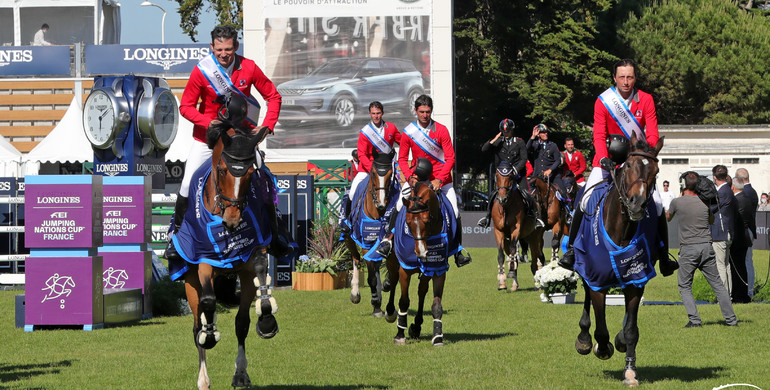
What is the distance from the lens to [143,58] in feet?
151

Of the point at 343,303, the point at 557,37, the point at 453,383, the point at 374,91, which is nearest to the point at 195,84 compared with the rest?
the point at 453,383

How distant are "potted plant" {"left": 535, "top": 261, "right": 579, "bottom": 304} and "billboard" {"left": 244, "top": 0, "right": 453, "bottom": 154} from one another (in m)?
22.5

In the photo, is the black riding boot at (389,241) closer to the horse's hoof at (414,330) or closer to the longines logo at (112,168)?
the horse's hoof at (414,330)

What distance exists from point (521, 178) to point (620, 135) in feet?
40.1

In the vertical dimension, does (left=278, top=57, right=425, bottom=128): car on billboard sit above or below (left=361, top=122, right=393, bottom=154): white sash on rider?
above

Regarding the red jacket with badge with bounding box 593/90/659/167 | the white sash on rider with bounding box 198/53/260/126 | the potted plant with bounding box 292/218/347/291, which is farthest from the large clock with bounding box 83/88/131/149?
the red jacket with badge with bounding box 593/90/659/167

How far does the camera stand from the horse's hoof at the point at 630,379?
1011 cm

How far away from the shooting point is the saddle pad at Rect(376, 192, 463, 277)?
13.2 meters

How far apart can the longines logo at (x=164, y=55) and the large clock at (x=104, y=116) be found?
26.0 m

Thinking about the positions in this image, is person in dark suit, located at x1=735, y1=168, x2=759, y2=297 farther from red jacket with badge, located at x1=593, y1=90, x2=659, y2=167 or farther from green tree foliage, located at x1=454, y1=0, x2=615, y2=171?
green tree foliage, located at x1=454, y1=0, x2=615, y2=171

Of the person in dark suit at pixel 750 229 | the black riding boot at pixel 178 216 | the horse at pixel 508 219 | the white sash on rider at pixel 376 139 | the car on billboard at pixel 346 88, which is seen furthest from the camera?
the car on billboard at pixel 346 88

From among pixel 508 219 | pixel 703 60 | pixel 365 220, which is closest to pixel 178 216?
pixel 365 220

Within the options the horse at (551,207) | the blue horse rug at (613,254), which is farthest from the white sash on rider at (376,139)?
the horse at (551,207)

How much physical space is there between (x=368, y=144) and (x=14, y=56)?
34.8m
